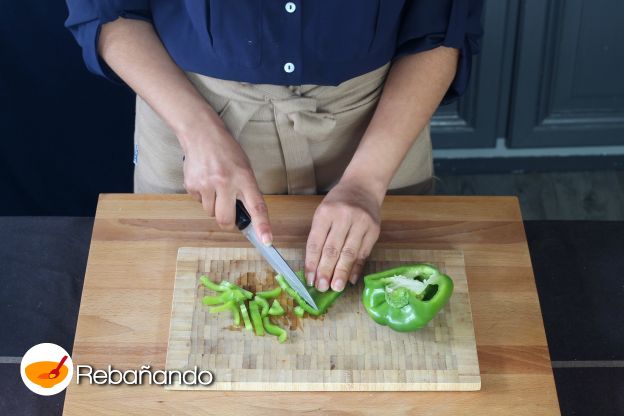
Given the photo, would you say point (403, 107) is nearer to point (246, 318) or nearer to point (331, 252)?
point (331, 252)

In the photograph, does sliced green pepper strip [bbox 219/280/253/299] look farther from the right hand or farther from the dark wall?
the dark wall

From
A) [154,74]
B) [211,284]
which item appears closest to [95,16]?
[154,74]

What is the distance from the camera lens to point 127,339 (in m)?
1.17

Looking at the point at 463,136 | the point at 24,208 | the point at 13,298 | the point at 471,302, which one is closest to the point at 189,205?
the point at 13,298

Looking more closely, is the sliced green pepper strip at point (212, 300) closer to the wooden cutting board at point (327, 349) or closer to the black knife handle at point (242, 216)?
the wooden cutting board at point (327, 349)

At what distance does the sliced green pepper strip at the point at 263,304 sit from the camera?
3.84 ft

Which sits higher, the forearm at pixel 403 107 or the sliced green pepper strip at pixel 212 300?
the forearm at pixel 403 107

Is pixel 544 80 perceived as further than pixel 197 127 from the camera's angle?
Yes

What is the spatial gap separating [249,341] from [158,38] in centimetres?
52

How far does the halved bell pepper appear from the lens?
113 cm

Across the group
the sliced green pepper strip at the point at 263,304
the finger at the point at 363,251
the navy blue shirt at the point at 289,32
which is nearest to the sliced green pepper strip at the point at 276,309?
the sliced green pepper strip at the point at 263,304

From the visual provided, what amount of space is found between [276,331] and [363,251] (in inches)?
7.0

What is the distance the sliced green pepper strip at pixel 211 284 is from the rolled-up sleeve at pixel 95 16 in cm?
39

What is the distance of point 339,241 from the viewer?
3.97 ft
